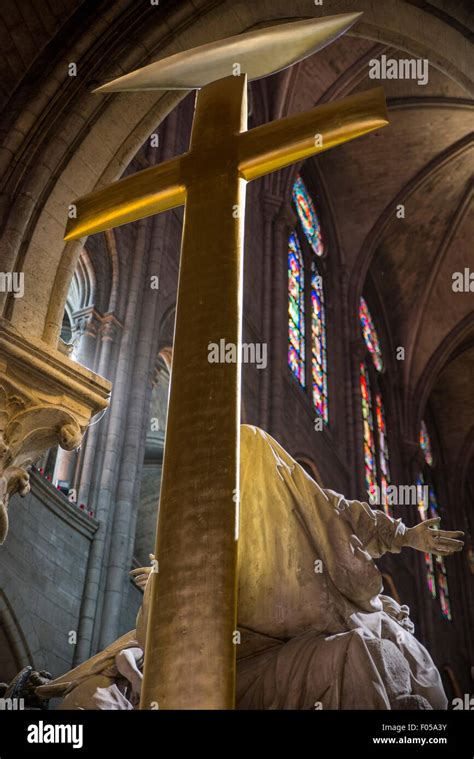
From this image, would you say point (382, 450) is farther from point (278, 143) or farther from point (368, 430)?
point (278, 143)

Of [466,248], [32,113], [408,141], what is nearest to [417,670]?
[32,113]

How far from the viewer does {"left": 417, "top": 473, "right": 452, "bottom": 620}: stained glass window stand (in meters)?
18.5

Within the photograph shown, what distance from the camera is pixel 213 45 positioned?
3326 millimetres

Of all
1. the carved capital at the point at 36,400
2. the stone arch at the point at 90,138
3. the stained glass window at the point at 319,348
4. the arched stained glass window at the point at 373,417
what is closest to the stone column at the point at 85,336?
the stone arch at the point at 90,138

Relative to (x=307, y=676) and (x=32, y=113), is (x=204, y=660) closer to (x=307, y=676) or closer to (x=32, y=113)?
(x=307, y=676)

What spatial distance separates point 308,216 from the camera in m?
15.8

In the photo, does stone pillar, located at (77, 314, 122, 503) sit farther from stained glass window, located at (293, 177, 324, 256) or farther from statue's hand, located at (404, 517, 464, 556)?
stained glass window, located at (293, 177, 324, 256)

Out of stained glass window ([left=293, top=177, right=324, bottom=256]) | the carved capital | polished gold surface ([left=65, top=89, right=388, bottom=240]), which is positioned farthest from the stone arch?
stained glass window ([left=293, top=177, right=324, bottom=256])

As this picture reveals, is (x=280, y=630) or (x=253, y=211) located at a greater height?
(x=253, y=211)

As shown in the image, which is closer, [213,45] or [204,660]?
[204,660]

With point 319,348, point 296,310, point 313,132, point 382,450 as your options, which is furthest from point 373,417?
point 313,132
